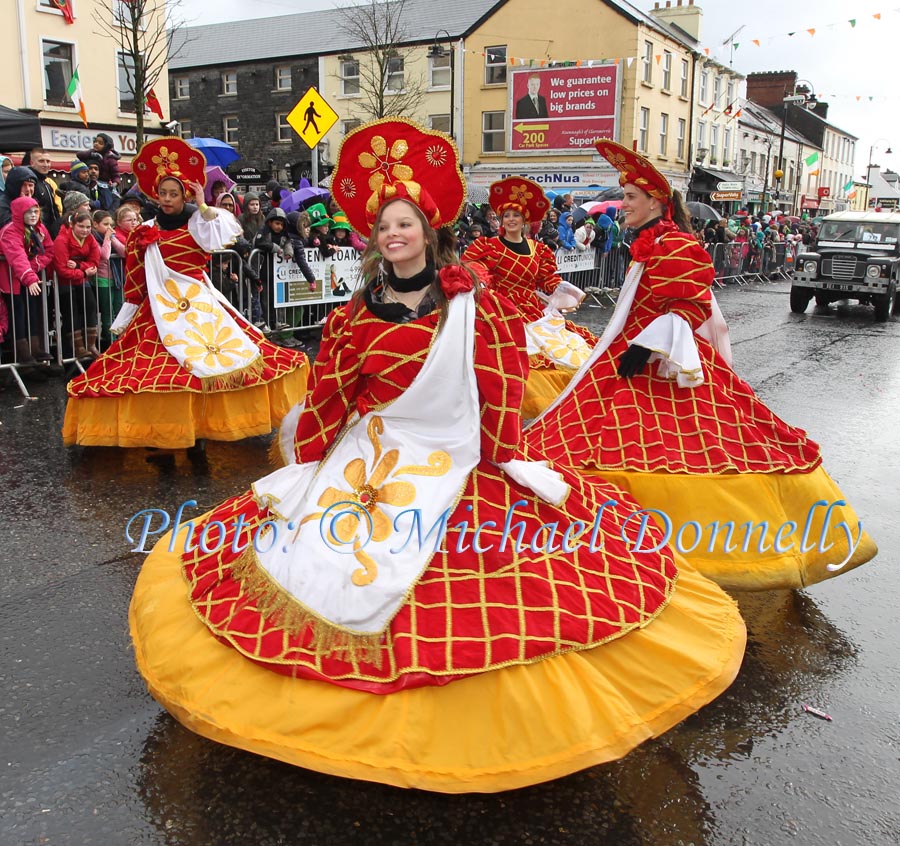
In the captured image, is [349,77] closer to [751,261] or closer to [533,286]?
[751,261]

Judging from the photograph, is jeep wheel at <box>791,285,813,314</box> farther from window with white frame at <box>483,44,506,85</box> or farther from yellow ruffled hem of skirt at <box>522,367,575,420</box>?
window with white frame at <box>483,44,506,85</box>

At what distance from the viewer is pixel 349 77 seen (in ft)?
124

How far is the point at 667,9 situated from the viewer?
41.6 meters

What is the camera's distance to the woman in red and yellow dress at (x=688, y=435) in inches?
155

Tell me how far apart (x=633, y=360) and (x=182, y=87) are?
41.6 meters

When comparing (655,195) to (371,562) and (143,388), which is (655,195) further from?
(143,388)

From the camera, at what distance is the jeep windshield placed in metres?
19.1

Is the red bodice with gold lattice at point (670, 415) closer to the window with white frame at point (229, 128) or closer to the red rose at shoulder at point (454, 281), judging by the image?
the red rose at shoulder at point (454, 281)

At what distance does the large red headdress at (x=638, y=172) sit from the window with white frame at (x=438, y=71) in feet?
116

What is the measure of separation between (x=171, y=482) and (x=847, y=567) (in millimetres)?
4128

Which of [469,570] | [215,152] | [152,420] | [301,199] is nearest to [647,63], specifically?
[215,152]

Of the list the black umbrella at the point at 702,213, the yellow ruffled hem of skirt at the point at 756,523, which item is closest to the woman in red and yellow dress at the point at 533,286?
the yellow ruffled hem of skirt at the point at 756,523

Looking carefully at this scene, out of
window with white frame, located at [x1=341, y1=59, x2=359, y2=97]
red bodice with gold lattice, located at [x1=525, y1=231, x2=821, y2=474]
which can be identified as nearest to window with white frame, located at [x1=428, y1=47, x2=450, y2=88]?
window with white frame, located at [x1=341, y1=59, x2=359, y2=97]

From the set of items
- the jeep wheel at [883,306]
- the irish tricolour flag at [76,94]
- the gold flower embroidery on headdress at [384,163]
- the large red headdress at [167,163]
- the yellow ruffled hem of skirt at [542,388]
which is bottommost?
the jeep wheel at [883,306]
